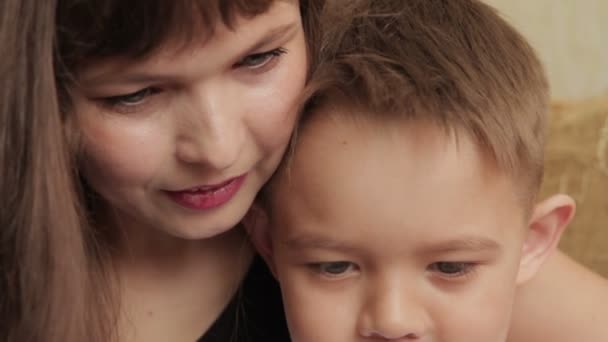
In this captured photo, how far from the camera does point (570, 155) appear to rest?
127cm

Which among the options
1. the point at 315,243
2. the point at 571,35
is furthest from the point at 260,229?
the point at 571,35

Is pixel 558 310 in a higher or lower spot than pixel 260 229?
lower

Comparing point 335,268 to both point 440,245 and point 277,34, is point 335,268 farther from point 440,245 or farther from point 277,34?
point 277,34

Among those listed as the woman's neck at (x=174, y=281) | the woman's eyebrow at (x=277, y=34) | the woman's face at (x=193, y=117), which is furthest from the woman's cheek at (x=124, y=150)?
the woman's neck at (x=174, y=281)

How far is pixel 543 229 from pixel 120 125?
453 mm

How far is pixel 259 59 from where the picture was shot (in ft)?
2.40

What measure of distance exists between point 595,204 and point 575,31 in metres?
0.54

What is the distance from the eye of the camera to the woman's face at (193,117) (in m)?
0.67

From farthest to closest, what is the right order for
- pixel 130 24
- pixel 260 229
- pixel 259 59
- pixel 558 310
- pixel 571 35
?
pixel 571 35 < pixel 558 310 < pixel 260 229 < pixel 259 59 < pixel 130 24

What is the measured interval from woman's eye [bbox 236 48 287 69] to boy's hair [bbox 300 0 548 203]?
0.04m

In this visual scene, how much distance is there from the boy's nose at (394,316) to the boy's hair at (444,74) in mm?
149

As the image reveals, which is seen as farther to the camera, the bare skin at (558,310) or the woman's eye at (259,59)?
the bare skin at (558,310)

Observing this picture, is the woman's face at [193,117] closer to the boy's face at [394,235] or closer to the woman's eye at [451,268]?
the boy's face at [394,235]

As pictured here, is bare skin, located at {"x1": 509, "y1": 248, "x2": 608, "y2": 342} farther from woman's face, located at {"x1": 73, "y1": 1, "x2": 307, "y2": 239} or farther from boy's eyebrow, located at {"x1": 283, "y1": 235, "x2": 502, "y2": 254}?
woman's face, located at {"x1": 73, "y1": 1, "x2": 307, "y2": 239}
